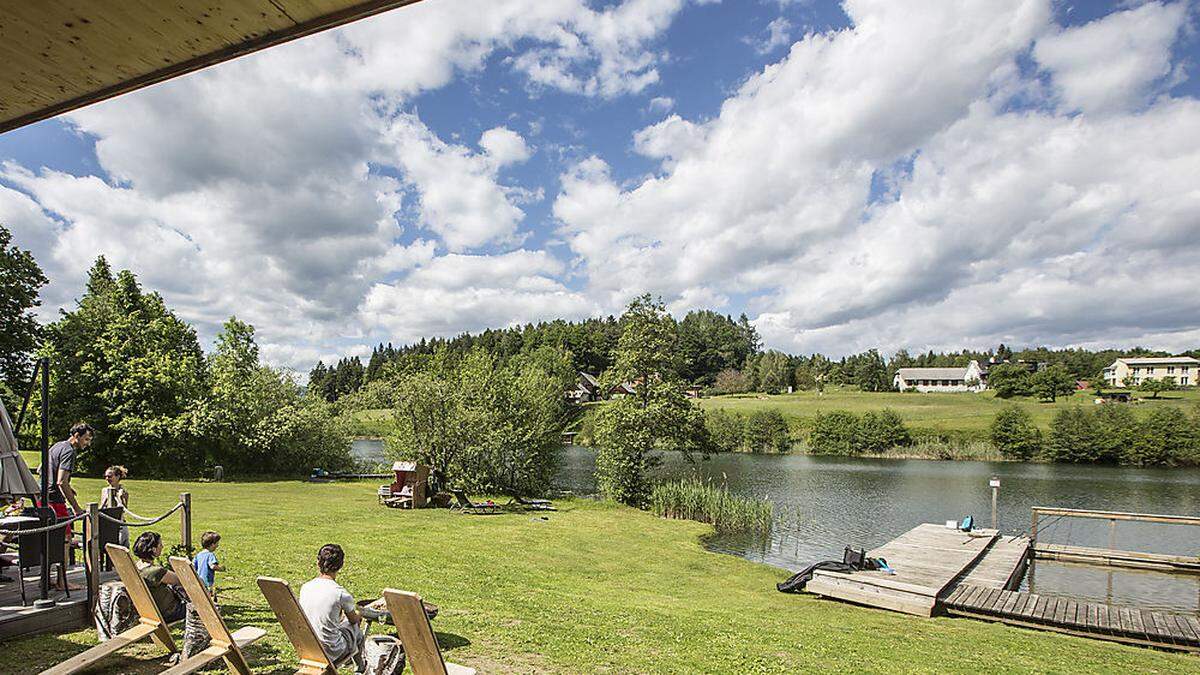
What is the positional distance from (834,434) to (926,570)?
148ft

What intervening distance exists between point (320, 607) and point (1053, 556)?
68.0 ft

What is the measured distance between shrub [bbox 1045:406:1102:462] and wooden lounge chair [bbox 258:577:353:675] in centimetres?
5865

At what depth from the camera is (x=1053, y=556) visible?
17875 millimetres

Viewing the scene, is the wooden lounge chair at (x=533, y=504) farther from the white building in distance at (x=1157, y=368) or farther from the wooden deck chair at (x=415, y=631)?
the white building in distance at (x=1157, y=368)

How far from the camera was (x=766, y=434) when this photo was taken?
187 feet

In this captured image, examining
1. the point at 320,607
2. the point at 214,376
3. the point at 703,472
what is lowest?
the point at 703,472

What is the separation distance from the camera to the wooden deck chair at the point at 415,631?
3.89 m

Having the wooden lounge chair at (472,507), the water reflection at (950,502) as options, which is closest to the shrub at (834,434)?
the water reflection at (950,502)

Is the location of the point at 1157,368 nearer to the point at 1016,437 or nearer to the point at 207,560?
the point at 1016,437

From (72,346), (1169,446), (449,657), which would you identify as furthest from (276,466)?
(1169,446)

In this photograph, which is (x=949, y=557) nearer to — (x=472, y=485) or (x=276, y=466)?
(x=472, y=485)

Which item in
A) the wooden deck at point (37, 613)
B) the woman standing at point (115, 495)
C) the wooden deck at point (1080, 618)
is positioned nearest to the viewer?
the wooden deck at point (37, 613)

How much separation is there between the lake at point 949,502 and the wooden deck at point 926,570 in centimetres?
111

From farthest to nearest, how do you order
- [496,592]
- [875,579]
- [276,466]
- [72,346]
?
[276,466] → [72,346] → [875,579] → [496,592]
